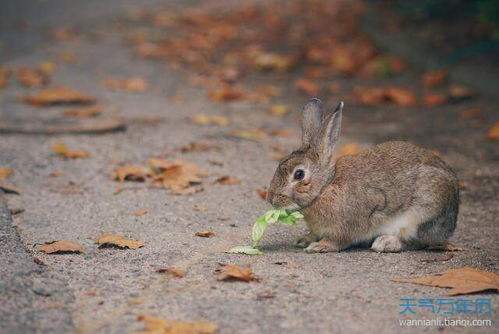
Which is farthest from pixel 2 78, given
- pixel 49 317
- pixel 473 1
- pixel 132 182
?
pixel 49 317

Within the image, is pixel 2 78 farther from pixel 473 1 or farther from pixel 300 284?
pixel 300 284

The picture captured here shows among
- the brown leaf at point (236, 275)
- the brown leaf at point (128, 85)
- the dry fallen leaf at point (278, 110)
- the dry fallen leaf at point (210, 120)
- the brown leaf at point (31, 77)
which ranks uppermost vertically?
the brown leaf at point (31, 77)

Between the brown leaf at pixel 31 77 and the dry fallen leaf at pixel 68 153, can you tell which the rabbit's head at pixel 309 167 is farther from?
the brown leaf at pixel 31 77

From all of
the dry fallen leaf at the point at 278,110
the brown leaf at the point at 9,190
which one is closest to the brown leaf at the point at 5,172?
the brown leaf at the point at 9,190

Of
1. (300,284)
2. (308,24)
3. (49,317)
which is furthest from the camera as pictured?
(308,24)

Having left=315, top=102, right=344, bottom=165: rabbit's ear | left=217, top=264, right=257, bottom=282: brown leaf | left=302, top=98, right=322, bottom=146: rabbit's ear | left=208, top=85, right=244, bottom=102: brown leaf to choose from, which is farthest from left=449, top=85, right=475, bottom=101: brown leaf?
left=217, top=264, right=257, bottom=282: brown leaf

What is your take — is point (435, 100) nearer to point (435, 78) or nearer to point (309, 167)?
point (435, 78)
